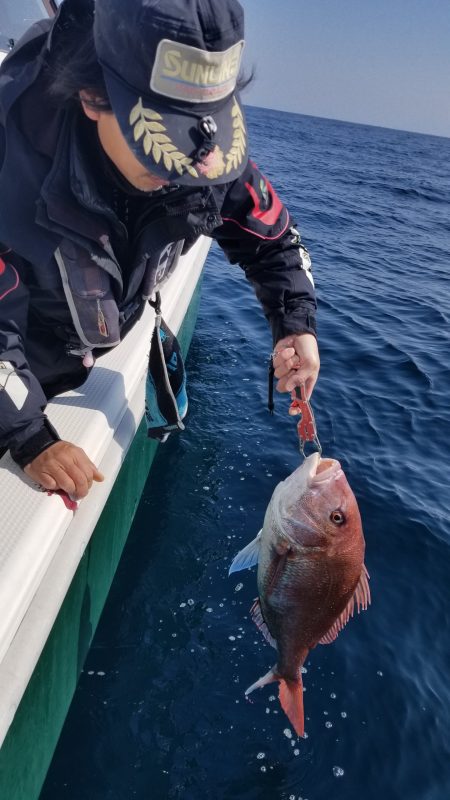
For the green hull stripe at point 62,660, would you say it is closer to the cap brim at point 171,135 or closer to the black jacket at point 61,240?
the black jacket at point 61,240

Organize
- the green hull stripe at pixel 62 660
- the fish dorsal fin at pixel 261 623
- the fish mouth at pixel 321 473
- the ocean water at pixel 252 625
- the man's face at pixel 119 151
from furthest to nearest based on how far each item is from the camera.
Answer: the ocean water at pixel 252 625 → the fish dorsal fin at pixel 261 623 → the fish mouth at pixel 321 473 → the green hull stripe at pixel 62 660 → the man's face at pixel 119 151

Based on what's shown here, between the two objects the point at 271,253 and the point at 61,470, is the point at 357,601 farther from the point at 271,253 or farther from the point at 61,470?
the point at 271,253

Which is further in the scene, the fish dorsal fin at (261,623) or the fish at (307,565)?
the fish dorsal fin at (261,623)

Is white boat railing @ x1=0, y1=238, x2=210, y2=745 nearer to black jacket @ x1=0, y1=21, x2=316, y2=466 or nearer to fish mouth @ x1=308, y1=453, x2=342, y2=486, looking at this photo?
black jacket @ x1=0, y1=21, x2=316, y2=466

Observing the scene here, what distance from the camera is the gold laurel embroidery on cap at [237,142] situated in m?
1.80

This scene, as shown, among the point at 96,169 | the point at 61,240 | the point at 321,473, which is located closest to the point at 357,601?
the point at 321,473

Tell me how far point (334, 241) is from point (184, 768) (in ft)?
40.8

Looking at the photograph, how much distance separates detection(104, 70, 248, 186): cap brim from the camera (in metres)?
1.59

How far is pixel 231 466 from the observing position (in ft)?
16.4

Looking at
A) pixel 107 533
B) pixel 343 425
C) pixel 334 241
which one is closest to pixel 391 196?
pixel 334 241

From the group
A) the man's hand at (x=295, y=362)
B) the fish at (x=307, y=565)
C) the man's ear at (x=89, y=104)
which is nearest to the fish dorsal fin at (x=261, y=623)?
the fish at (x=307, y=565)

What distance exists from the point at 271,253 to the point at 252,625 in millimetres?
2265

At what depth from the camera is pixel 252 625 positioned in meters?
3.61

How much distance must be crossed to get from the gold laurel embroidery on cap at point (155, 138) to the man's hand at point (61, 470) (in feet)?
3.31
